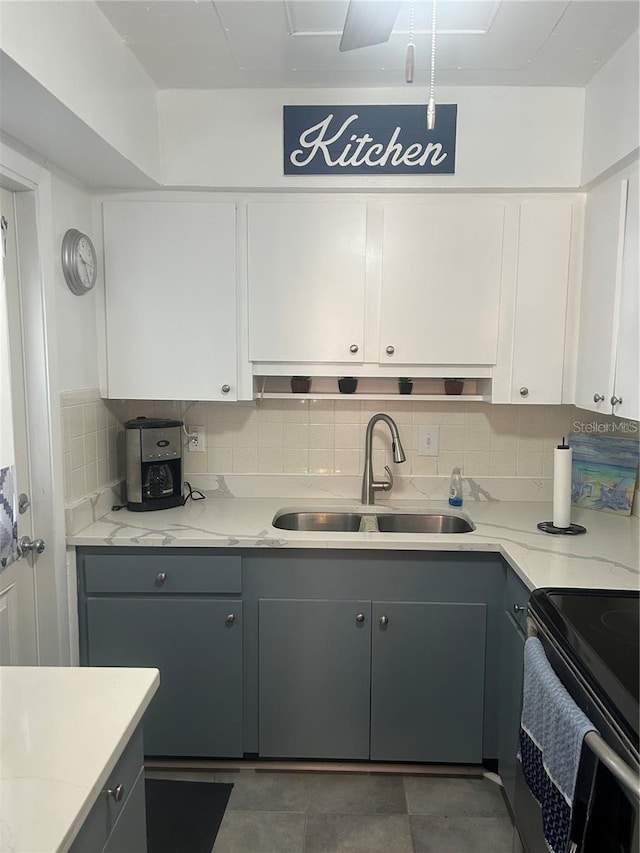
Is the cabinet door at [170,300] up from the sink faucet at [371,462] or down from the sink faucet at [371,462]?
up

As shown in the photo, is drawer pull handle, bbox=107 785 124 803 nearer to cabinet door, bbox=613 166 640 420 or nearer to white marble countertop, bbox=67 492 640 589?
white marble countertop, bbox=67 492 640 589

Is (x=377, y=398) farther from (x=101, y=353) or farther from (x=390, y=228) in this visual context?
(x=101, y=353)

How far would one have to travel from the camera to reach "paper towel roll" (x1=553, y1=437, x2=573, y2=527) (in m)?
2.22

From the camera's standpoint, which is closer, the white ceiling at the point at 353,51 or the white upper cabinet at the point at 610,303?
the white ceiling at the point at 353,51

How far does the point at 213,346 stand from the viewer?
246 centimetres

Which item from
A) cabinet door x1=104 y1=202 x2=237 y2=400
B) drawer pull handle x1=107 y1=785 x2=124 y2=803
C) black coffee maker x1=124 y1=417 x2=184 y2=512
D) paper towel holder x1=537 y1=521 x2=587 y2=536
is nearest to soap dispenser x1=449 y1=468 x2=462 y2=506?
paper towel holder x1=537 y1=521 x2=587 y2=536

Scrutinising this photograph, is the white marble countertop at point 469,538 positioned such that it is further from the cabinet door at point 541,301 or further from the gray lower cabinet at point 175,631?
the cabinet door at point 541,301

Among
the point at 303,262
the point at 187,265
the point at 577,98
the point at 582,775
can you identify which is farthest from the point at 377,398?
the point at 582,775

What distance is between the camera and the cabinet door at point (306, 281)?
2.39m

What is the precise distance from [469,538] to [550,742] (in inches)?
34.5

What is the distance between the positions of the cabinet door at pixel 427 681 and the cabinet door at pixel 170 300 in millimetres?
1125

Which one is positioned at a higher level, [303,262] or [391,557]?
[303,262]

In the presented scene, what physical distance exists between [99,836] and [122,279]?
1.93 m

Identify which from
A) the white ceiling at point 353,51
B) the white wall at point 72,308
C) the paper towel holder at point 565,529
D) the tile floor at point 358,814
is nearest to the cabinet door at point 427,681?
the tile floor at point 358,814
